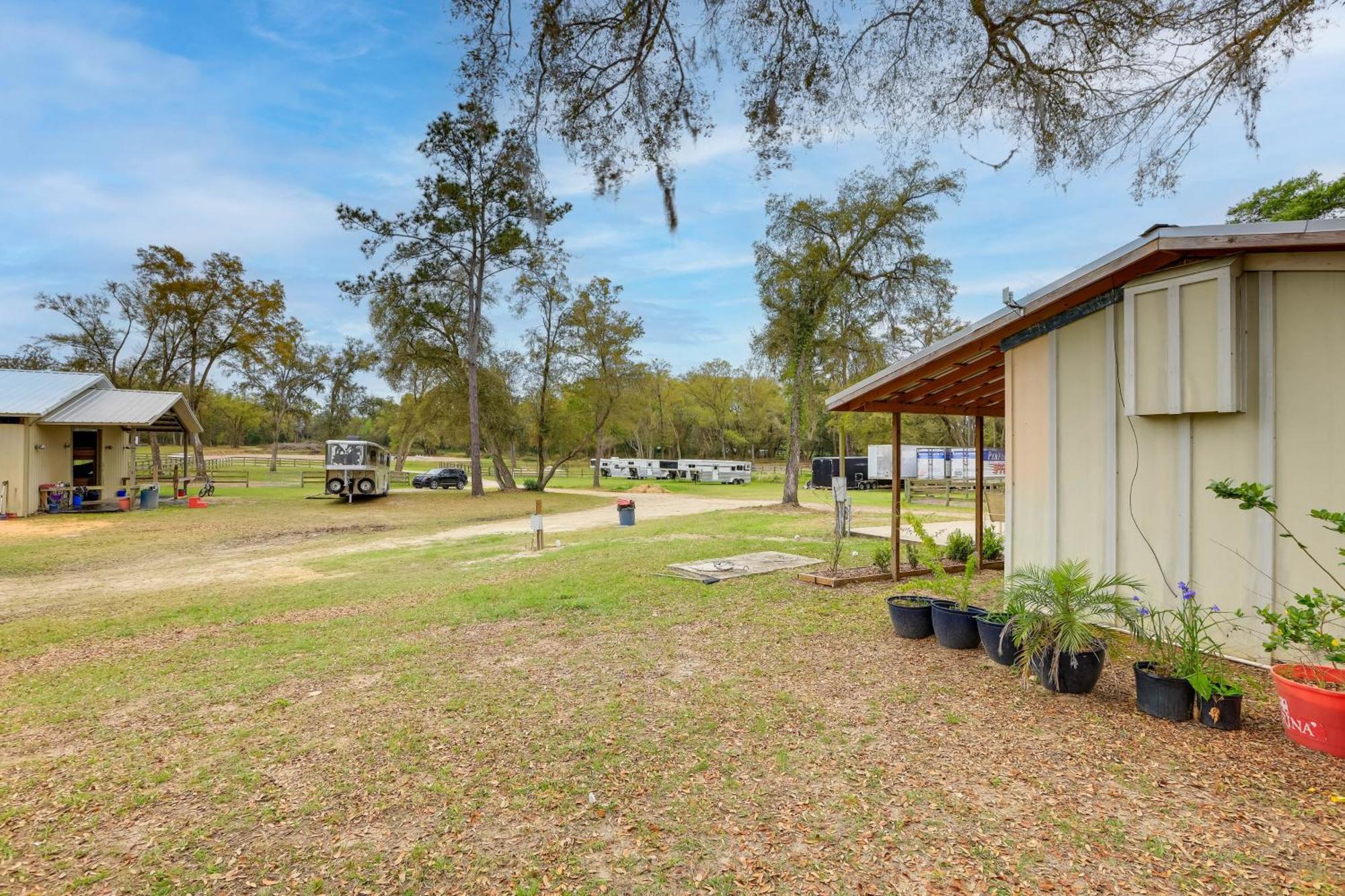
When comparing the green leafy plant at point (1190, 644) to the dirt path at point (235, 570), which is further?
the dirt path at point (235, 570)

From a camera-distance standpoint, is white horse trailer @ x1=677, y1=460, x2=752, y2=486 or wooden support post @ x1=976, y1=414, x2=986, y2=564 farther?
white horse trailer @ x1=677, y1=460, x2=752, y2=486

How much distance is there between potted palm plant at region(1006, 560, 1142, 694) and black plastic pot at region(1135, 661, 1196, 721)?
334mm

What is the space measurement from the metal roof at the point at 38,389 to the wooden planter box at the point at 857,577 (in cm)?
2156

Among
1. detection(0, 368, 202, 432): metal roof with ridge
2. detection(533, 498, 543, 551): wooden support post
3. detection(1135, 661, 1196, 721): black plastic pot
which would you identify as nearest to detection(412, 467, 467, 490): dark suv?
detection(0, 368, 202, 432): metal roof with ridge

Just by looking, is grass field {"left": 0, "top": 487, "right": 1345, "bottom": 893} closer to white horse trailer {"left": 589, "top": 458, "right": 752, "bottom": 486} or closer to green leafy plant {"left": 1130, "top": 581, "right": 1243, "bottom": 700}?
green leafy plant {"left": 1130, "top": 581, "right": 1243, "bottom": 700}

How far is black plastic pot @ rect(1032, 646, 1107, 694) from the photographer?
410 cm

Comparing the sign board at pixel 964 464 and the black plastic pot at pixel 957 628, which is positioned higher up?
the sign board at pixel 964 464

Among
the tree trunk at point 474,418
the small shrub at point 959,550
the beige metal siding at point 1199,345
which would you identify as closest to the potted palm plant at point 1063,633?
the beige metal siding at point 1199,345

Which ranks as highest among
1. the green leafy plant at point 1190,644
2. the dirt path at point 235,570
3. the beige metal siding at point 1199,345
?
the beige metal siding at point 1199,345

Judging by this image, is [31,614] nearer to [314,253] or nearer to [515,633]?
[515,633]

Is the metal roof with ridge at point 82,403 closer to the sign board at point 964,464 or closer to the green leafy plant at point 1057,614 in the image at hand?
the green leafy plant at point 1057,614

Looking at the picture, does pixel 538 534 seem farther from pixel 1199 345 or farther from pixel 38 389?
pixel 38 389

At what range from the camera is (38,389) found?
1934 cm

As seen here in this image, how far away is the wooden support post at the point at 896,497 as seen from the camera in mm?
7836
